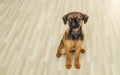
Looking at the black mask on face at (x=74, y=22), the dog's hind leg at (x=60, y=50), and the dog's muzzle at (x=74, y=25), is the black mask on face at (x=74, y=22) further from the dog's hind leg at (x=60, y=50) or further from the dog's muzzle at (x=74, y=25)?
the dog's hind leg at (x=60, y=50)

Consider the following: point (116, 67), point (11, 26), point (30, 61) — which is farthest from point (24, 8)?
point (116, 67)

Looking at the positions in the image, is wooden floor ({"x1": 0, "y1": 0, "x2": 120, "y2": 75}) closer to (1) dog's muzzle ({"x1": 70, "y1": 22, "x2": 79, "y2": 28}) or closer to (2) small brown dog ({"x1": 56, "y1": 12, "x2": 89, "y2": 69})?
(2) small brown dog ({"x1": 56, "y1": 12, "x2": 89, "y2": 69})

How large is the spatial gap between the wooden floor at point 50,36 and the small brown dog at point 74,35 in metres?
0.13

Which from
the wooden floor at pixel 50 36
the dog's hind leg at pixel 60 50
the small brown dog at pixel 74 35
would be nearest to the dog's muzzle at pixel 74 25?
→ the small brown dog at pixel 74 35

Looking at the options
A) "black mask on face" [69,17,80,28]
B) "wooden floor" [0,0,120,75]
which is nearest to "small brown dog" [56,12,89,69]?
"black mask on face" [69,17,80,28]

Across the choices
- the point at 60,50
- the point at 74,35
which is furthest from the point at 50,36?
the point at 74,35

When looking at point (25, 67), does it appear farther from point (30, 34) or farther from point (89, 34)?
point (89, 34)

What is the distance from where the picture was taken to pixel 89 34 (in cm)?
302

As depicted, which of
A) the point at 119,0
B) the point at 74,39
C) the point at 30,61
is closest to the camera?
the point at 74,39

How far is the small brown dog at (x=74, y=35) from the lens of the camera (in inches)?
93.8

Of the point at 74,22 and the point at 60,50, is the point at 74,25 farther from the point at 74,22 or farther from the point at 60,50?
the point at 60,50

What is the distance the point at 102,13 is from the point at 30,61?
56.3 inches

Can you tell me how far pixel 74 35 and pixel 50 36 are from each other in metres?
0.67

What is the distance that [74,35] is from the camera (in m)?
2.44
